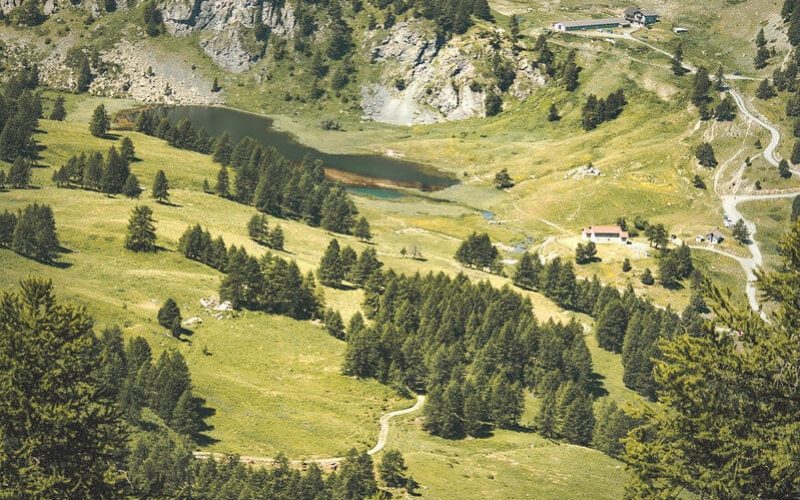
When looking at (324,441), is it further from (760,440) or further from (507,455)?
(760,440)

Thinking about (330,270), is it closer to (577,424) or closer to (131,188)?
(131,188)

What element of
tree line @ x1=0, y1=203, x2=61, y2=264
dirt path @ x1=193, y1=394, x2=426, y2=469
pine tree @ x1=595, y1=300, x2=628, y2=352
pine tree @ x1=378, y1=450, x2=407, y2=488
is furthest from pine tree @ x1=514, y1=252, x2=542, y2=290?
pine tree @ x1=378, y1=450, x2=407, y2=488

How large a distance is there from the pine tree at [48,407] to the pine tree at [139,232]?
441 feet

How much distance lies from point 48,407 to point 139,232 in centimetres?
13727

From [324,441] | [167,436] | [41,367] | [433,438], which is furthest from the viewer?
[433,438]

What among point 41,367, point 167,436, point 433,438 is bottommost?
point 433,438

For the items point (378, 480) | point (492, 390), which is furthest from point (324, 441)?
point (492, 390)

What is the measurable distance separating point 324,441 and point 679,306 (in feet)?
391

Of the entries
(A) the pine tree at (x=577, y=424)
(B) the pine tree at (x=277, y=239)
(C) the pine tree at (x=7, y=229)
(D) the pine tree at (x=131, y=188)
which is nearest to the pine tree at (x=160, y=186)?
(D) the pine tree at (x=131, y=188)

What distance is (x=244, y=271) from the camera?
151m

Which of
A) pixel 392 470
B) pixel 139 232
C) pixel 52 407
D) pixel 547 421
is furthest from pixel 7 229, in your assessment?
pixel 52 407

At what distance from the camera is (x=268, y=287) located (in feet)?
503

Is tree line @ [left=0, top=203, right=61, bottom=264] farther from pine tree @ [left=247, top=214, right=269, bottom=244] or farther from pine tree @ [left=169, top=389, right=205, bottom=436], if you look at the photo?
pine tree @ [left=247, top=214, right=269, bottom=244]

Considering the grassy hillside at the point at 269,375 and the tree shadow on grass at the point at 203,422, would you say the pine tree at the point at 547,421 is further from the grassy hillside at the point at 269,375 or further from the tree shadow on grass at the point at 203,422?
the tree shadow on grass at the point at 203,422
